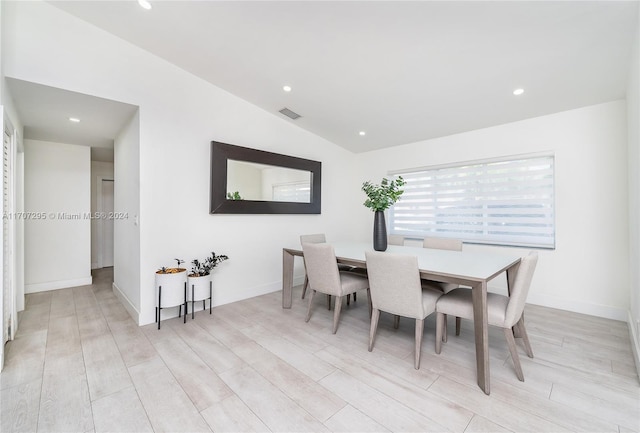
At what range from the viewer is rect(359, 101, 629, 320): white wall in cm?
292

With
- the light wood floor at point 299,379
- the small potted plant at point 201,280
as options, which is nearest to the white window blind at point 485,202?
the light wood floor at point 299,379

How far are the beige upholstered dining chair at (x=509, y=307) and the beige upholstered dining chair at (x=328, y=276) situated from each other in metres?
0.84

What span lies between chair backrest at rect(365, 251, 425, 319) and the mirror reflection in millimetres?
2093

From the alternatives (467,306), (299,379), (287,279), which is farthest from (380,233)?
(299,379)

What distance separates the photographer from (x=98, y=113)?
299 cm

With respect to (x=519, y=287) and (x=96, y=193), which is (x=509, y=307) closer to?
(x=519, y=287)

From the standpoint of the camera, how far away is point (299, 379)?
1.91m

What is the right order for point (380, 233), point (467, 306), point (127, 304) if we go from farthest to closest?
point (127, 304), point (380, 233), point (467, 306)

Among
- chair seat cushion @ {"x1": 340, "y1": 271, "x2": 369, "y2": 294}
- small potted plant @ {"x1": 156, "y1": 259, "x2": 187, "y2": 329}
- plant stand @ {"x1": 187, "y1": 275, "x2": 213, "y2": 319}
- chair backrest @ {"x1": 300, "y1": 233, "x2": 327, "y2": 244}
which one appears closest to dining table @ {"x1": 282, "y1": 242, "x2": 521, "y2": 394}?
chair seat cushion @ {"x1": 340, "y1": 271, "x2": 369, "y2": 294}

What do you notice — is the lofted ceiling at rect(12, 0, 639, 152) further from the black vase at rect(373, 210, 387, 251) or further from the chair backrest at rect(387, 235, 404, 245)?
the chair backrest at rect(387, 235, 404, 245)

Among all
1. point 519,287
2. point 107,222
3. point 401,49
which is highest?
point 401,49

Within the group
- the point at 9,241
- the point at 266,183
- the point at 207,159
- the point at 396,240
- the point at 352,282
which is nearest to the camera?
the point at 9,241

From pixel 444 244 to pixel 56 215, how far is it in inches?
216

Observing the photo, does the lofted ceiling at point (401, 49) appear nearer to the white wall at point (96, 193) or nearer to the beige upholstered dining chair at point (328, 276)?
the beige upholstered dining chair at point (328, 276)
